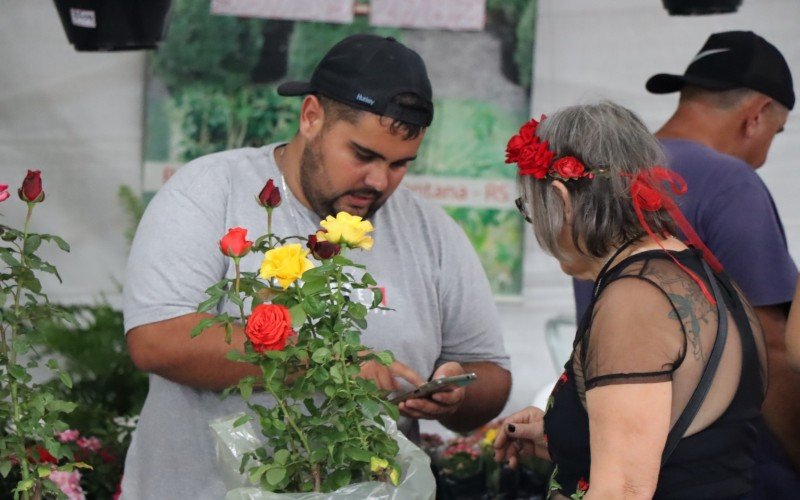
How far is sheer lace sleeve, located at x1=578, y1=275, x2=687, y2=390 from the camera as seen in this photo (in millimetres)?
1670

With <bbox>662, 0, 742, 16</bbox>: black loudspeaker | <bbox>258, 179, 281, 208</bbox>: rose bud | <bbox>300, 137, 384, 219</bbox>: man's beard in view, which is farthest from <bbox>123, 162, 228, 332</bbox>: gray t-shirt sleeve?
<bbox>662, 0, 742, 16</bbox>: black loudspeaker

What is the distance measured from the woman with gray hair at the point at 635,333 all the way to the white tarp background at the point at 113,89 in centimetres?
162

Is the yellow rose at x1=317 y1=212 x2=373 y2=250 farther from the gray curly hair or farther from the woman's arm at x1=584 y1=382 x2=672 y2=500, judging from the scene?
the woman's arm at x1=584 y1=382 x2=672 y2=500

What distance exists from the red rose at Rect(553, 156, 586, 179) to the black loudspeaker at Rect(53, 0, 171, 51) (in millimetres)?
1882

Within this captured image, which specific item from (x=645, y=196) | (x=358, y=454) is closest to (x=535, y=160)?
(x=645, y=196)

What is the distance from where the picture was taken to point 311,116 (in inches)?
93.4

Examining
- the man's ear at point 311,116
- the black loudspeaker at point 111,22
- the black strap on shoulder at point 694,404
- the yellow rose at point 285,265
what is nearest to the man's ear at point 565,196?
the black strap on shoulder at point 694,404

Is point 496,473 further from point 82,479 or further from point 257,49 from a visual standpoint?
point 257,49

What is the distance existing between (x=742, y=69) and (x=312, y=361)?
5.10 ft

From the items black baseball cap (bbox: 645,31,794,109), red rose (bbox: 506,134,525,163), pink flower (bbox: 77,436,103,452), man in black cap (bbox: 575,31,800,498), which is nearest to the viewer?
red rose (bbox: 506,134,525,163)

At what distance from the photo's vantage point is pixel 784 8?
341 cm

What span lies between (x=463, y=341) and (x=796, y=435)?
0.74m

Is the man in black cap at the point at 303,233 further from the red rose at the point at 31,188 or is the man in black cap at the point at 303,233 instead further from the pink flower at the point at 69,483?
the pink flower at the point at 69,483

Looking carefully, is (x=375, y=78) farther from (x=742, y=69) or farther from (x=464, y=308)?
(x=742, y=69)
